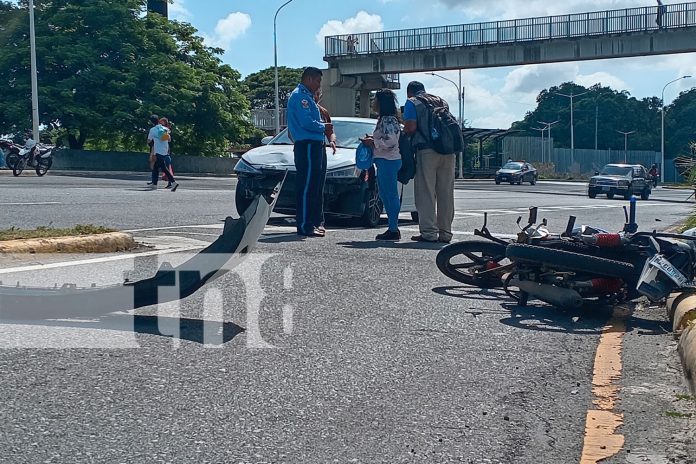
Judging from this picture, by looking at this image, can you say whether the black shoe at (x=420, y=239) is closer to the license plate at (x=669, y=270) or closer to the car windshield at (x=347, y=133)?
the car windshield at (x=347, y=133)

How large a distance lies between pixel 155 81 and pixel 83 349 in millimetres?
40446

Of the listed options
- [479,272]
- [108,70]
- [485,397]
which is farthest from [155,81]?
[485,397]

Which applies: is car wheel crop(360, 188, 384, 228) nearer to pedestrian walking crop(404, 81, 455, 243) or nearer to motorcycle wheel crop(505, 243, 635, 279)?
pedestrian walking crop(404, 81, 455, 243)

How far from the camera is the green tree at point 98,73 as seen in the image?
42.0 m

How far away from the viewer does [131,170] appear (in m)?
42.5

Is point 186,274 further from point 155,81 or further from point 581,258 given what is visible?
point 155,81

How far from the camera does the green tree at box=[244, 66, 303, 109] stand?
84.8 meters

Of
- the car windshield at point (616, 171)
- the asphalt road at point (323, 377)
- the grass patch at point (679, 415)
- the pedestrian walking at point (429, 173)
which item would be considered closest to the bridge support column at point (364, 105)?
the car windshield at point (616, 171)

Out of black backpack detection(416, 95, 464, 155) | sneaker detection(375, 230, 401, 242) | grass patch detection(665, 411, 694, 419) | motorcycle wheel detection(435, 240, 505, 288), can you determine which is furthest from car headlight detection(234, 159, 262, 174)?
grass patch detection(665, 411, 694, 419)

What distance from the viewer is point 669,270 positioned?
573 centimetres

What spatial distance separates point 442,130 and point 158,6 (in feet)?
142

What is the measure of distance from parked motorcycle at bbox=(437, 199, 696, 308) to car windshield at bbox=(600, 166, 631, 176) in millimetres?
32093

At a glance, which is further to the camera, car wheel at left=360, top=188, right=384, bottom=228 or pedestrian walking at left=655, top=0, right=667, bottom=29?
pedestrian walking at left=655, top=0, right=667, bottom=29

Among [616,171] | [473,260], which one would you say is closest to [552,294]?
[473,260]
